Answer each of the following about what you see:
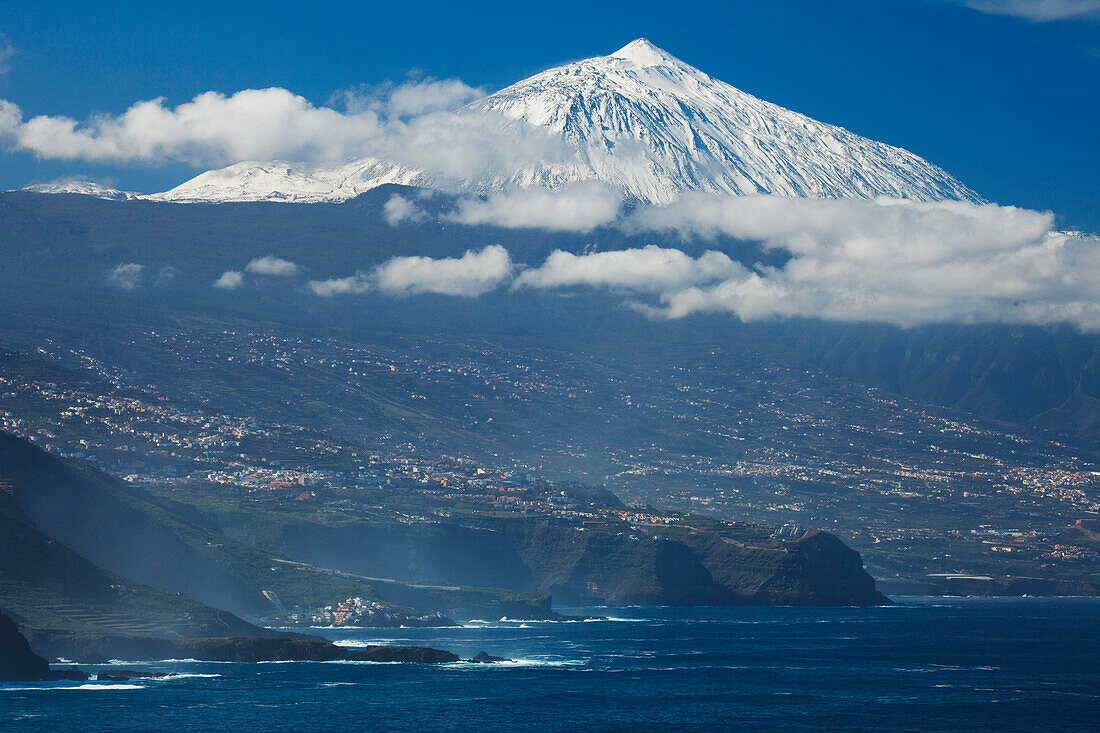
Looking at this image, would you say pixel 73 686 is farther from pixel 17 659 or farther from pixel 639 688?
pixel 639 688

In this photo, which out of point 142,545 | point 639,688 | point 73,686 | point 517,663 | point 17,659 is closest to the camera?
point 17,659

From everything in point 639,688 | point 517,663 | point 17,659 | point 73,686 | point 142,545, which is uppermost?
point 142,545

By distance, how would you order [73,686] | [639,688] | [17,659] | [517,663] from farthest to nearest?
1. [517,663]
2. [639,688]
3. [73,686]
4. [17,659]

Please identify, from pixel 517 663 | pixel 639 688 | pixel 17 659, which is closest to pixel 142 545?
pixel 517 663

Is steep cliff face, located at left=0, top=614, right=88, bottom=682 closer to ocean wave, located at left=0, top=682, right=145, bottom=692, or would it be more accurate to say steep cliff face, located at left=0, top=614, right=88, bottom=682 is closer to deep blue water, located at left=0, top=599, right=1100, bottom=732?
ocean wave, located at left=0, top=682, right=145, bottom=692

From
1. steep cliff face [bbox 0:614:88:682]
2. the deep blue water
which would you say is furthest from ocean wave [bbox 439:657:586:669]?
steep cliff face [bbox 0:614:88:682]

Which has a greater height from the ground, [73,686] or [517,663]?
[73,686]

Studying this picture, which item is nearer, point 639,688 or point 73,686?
point 73,686

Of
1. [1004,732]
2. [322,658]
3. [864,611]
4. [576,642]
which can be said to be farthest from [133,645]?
[864,611]
